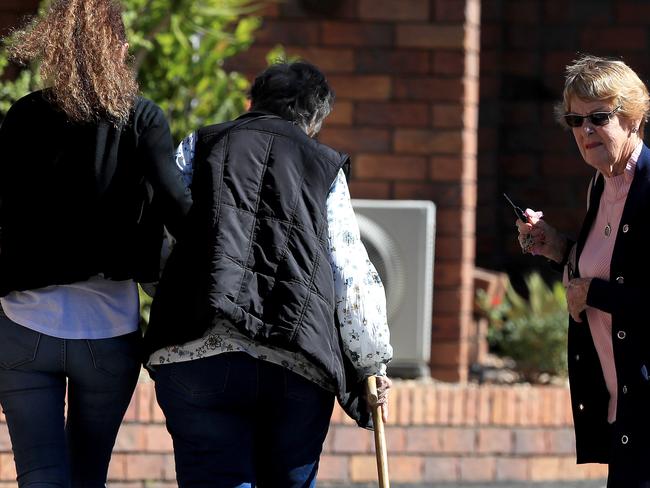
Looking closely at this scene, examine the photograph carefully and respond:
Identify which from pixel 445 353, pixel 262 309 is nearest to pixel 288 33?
pixel 445 353

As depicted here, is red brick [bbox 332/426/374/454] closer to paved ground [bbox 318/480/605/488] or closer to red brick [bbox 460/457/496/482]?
paved ground [bbox 318/480/605/488]

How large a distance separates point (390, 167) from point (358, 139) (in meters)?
0.20

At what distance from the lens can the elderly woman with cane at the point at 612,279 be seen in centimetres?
327

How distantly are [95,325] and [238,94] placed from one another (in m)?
2.35

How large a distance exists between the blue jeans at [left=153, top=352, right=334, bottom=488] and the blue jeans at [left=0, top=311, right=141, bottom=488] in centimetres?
13

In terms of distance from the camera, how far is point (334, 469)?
5.52 meters

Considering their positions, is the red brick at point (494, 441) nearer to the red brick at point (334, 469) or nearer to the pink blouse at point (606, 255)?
the red brick at point (334, 469)

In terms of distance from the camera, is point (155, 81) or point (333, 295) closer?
point (333, 295)

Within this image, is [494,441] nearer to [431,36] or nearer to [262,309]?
[431,36]

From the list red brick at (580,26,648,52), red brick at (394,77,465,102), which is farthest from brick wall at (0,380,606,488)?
red brick at (580,26,648,52)

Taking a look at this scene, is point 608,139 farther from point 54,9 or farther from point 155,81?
point 155,81

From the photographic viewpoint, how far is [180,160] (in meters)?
3.57

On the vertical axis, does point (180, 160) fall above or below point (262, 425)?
above

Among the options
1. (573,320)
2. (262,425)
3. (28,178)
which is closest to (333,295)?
(262,425)
